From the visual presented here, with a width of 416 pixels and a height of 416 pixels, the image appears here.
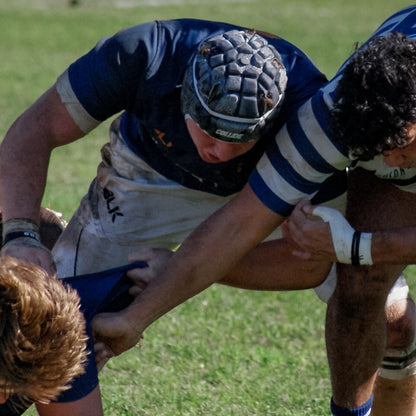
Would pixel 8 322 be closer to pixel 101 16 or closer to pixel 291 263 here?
→ pixel 291 263

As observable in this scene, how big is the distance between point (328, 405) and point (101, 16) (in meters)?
11.7

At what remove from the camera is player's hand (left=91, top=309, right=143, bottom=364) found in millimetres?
3289

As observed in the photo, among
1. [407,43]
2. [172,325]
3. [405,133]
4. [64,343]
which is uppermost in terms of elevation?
[407,43]

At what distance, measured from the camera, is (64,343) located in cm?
Answer: 273

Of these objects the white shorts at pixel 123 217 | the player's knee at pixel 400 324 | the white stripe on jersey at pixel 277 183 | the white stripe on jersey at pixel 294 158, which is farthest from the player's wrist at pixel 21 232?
the player's knee at pixel 400 324

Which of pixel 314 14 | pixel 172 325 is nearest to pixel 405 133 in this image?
pixel 172 325

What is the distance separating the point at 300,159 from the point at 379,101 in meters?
0.37

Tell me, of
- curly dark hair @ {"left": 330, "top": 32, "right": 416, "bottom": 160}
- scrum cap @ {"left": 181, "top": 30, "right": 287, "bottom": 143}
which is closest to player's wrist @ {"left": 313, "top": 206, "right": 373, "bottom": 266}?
curly dark hair @ {"left": 330, "top": 32, "right": 416, "bottom": 160}

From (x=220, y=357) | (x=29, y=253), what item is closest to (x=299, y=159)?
(x=29, y=253)

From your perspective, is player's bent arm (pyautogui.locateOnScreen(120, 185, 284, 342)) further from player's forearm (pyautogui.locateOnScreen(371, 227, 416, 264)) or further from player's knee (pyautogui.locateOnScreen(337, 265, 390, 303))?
player's knee (pyautogui.locateOnScreen(337, 265, 390, 303))

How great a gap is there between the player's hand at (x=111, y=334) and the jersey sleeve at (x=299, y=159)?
72 centimetres

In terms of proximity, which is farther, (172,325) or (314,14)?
(314,14)

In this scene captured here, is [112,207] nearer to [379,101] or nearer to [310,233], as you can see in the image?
[310,233]

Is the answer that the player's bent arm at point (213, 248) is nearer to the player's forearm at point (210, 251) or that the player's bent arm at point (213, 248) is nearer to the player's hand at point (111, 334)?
the player's forearm at point (210, 251)
